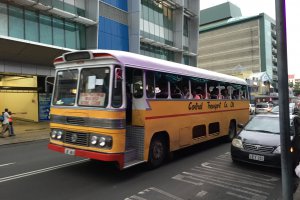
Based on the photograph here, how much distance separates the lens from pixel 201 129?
1098 centimetres

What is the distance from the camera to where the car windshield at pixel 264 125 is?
922 centimetres

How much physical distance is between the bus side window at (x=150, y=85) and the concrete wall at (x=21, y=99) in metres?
21.4

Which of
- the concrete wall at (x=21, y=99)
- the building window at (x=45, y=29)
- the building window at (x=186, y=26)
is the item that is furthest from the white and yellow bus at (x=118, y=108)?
the building window at (x=186, y=26)

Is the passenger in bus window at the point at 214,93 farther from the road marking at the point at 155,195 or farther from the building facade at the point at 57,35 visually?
the building facade at the point at 57,35

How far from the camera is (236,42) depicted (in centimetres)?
12019

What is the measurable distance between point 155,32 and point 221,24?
9099 centimetres

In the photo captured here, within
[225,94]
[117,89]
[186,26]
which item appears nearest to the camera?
[117,89]

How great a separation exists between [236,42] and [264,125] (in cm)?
11663

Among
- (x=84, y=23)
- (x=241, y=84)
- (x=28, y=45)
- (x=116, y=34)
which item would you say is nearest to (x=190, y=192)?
(x=241, y=84)

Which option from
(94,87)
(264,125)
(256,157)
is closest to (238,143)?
(256,157)

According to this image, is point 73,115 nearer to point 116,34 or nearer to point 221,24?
point 116,34

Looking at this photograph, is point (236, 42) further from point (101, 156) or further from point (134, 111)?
point (101, 156)

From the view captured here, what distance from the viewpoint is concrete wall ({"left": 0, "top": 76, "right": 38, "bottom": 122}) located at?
27708 millimetres

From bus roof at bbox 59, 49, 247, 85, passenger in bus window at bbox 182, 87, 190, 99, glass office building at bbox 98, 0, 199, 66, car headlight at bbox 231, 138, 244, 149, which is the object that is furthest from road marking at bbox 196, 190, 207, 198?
glass office building at bbox 98, 0, 199, 66
